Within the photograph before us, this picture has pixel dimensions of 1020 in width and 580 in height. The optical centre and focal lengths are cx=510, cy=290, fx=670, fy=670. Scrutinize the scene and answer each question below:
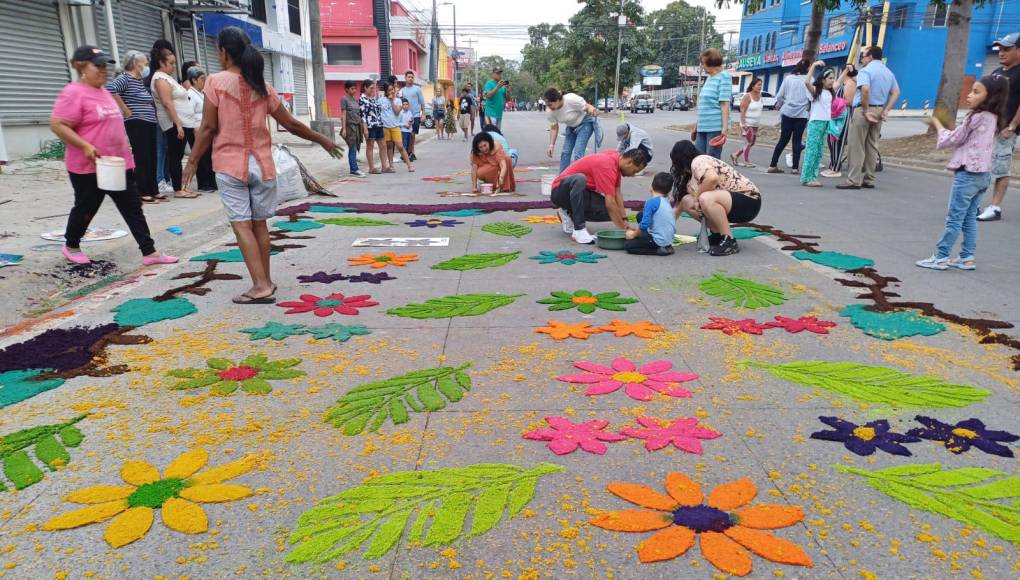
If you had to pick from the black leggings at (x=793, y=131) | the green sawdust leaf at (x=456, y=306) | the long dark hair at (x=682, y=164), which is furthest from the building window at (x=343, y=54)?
the green sawdust leaf at (x=456, y=306)

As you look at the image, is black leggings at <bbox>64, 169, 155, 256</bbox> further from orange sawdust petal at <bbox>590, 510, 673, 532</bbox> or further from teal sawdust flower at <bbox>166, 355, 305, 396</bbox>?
orange sawdust petal at <bbox>590, 510, 673, 532</bbox>

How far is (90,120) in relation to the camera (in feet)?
15.2

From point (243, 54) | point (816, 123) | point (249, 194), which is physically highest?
point (243, 54)

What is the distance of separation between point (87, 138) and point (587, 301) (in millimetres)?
3632

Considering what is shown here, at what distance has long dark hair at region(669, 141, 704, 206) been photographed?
561 cm

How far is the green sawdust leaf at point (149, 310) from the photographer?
380 centimetres

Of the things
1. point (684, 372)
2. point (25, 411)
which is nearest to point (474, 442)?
point (684, 372)

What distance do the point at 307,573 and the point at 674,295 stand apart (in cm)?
309

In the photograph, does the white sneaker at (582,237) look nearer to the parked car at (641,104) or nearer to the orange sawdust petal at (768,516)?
the orange sawdust petal at (768,516)

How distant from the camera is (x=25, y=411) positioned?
2674mm

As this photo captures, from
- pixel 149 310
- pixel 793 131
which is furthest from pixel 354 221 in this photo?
pixel 793 131

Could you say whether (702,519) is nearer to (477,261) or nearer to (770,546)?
(770,546)

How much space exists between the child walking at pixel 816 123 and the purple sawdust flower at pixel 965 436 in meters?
7.86

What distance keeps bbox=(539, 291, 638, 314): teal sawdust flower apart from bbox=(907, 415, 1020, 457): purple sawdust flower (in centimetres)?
177
